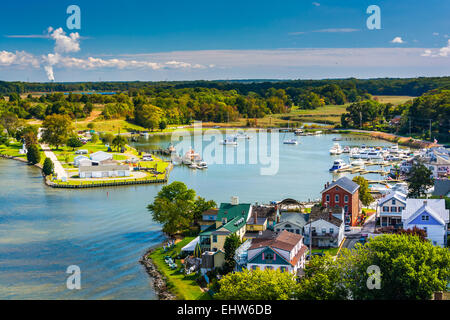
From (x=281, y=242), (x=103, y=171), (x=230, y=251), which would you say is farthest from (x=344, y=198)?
(x=103, y=171)

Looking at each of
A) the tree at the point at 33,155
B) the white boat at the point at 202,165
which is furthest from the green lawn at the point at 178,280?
the tree at the point at 33,155

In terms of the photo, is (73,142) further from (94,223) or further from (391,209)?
(391,209)

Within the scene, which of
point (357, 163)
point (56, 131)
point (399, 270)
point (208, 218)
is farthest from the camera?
point (56, 131)

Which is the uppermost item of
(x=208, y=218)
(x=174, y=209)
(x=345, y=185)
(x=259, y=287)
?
(x=345, y=185)

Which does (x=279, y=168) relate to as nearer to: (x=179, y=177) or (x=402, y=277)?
(x=179, y=177)

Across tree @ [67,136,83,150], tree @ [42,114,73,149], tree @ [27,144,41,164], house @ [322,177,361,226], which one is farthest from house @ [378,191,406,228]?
tree @ [42,114,73,149]

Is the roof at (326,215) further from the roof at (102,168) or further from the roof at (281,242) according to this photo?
the roof at (102,168)
